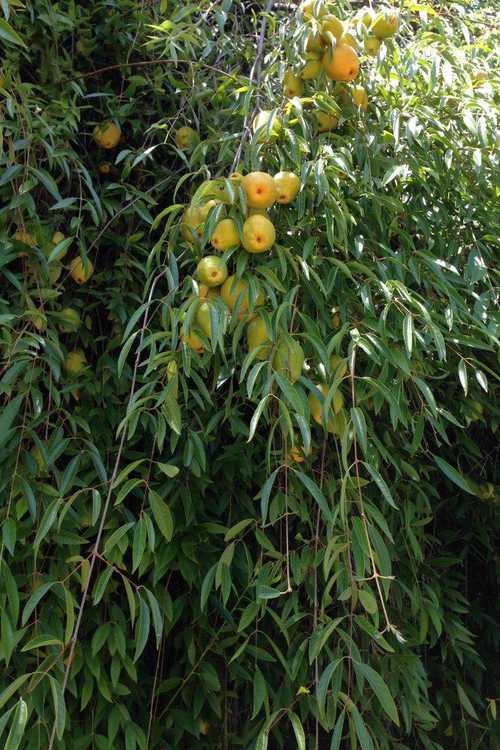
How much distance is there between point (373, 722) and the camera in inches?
54.1

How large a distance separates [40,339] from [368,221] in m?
0.53

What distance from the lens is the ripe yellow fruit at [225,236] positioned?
1.06 meters

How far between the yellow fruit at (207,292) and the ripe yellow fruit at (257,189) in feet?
0.38

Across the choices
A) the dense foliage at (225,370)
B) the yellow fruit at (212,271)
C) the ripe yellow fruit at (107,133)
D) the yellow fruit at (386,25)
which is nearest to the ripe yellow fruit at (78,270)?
the dense foliage at (225,370)

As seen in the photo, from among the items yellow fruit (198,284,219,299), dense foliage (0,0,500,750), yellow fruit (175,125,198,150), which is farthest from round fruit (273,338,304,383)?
yellow fruit (175,125,198,150)

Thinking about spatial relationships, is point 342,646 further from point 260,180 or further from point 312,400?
point 260,180

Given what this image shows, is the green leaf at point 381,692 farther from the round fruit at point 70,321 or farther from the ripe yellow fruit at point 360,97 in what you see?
the ripe yellow fruit at point 360,97

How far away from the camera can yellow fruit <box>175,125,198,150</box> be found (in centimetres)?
144

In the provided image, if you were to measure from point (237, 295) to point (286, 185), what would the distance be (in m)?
0.17

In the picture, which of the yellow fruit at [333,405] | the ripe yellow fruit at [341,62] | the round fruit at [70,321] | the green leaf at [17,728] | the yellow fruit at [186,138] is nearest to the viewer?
the green leaf at [17,728]

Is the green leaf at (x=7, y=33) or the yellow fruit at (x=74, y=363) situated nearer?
the green leaf at (x=7, y=33)

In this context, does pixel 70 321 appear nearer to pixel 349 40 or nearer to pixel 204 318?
pixel 204 318

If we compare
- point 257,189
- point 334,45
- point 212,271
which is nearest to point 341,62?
point 334,45

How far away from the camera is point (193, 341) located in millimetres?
1078
